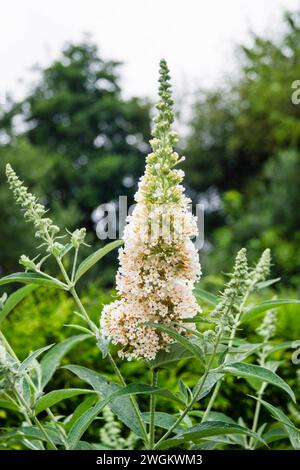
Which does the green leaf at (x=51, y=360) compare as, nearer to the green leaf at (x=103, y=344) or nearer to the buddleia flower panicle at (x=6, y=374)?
the green leaf at (x=103, y=344)

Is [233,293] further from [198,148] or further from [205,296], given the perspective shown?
[198,148]

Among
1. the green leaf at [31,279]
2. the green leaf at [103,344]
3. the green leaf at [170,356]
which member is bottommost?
the green leaf at [170,356]

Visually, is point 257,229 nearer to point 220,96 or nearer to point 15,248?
point 15,248

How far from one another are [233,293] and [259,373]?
224mm

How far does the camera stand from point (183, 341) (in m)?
1.55

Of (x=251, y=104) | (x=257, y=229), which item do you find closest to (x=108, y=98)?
(x=251, y=104)

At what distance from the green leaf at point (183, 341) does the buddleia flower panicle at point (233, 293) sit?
0.27 ft

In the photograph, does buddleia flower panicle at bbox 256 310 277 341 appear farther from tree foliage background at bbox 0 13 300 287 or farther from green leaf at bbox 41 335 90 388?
tree foliage background at bbox 0 13 300 287

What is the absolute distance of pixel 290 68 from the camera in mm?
17422

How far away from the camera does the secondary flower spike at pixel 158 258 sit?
5.42ft

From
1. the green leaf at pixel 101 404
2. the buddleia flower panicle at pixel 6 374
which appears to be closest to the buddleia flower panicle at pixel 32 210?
the buddleia flower panicle at pixel 6 374

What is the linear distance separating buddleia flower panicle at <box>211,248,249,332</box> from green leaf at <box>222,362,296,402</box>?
12 centimetres

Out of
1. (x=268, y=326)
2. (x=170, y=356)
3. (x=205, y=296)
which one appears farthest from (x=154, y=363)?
(x=268, y=326)
